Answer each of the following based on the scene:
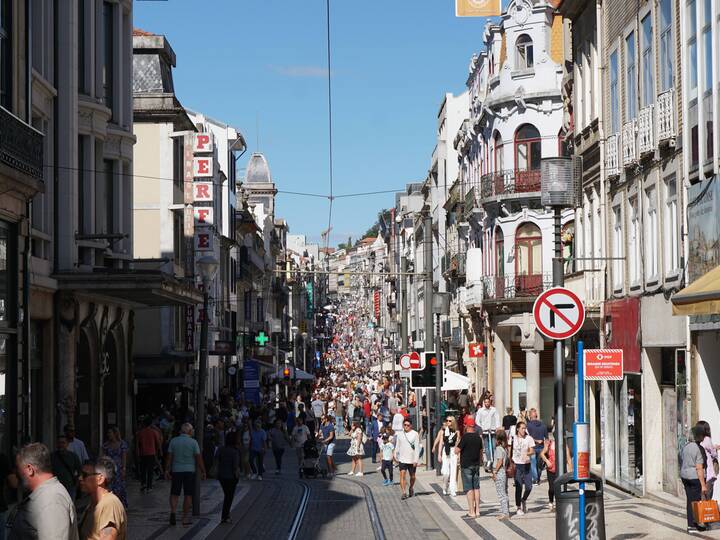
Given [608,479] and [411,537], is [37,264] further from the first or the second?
[608,479]

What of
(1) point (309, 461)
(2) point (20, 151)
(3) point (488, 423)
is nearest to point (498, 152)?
(3) point (488, 423)

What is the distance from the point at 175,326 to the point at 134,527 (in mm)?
26799

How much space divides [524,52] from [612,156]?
18618 mm

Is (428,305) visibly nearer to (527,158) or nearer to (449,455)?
(449,455)

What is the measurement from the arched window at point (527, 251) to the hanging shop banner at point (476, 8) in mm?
8058

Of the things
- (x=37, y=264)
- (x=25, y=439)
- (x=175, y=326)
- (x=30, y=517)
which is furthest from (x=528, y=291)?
(x=30, y=517)

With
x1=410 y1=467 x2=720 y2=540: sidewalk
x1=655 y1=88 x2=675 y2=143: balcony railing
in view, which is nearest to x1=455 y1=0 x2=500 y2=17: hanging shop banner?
x1=655 y1=88 x2=675 y2=143: balcony railing

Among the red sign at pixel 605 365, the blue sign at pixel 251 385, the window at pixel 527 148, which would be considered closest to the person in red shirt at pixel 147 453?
the red sign at pixel 605 365

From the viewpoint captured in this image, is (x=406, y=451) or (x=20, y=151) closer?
(x=20, y=151)

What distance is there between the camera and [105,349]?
32312mm

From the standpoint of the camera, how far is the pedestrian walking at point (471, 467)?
23000 mm

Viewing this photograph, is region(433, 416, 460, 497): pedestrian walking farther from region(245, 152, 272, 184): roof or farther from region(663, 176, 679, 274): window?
region(245, 152, 272, 184): roof

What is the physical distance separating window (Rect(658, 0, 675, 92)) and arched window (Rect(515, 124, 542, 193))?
70.0 ft

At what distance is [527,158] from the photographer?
4666 cm
